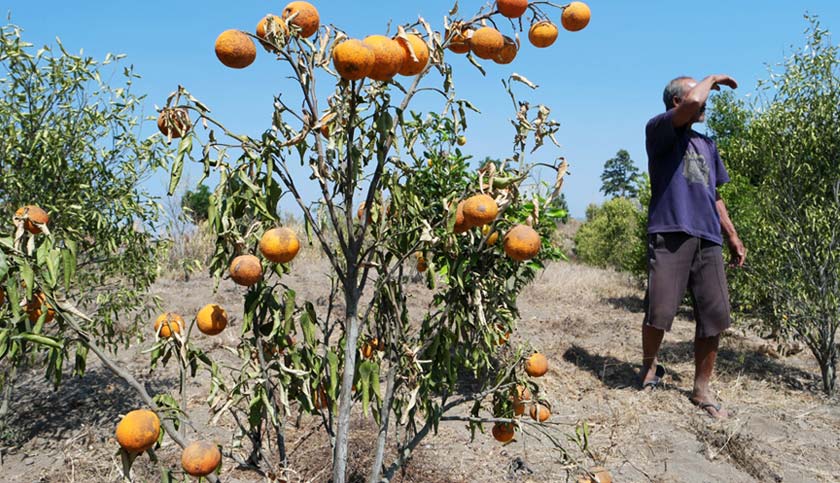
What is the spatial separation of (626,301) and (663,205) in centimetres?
447

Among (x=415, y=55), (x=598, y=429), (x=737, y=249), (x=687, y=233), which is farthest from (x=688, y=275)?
(x=415, y=55)

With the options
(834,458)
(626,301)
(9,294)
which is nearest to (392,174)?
(9,294)

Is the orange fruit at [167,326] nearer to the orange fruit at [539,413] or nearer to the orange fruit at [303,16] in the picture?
the orange fruit at [303,16]

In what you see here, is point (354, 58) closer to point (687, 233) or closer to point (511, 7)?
point (511, 7)

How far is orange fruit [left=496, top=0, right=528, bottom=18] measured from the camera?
1288mm

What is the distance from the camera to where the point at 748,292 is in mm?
4082

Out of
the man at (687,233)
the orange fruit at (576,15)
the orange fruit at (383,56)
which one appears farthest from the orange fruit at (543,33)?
the man at (687,233)

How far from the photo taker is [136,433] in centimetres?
110

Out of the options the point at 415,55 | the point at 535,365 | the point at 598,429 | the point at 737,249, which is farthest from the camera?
the point at 737,249

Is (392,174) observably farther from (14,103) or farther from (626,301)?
(626,301)

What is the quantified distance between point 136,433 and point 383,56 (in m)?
0.86

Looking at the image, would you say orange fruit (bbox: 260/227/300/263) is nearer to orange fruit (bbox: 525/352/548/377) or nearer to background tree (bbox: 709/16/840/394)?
orange fruit (bbox: 525/352/548/377)

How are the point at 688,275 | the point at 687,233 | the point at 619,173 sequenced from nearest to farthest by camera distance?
the point at 687,233 < the point at 688,275 < the point at 619,173

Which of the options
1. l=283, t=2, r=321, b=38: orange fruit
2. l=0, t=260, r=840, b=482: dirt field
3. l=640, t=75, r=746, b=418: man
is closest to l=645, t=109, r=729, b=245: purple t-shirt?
l=640, t=75, r=746, b=418: man
